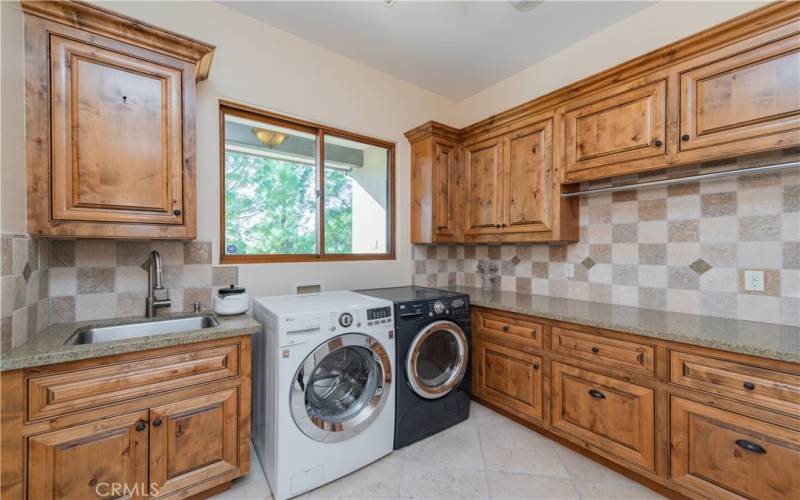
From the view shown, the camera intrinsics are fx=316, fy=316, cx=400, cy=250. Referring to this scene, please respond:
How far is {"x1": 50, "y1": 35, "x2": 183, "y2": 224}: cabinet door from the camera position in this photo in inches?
55.0

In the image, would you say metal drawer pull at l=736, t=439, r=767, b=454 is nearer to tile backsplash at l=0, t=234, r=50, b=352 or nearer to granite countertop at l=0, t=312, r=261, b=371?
granite countertop at l=0, t=312, r=261, b=371

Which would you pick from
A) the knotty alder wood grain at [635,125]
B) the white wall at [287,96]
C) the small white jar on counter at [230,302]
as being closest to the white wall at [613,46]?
the knotty alder wood grain at [635,125]

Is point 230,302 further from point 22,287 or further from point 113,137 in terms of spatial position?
point 113,137

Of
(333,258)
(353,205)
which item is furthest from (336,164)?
(333,258)

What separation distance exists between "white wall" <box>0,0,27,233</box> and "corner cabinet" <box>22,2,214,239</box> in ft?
0.09

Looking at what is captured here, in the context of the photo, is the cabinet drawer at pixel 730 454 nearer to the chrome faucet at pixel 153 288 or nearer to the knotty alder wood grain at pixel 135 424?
the knotty alder wood grain at pixel 135 424

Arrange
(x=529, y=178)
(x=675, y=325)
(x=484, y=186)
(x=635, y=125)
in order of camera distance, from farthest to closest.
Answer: (x=484, y=186), (x=529, y=178), (x=635, y=125), (x=675, y=325)

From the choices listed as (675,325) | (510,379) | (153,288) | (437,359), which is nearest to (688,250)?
(675,325)

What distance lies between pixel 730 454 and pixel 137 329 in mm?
2878

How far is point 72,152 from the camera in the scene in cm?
142

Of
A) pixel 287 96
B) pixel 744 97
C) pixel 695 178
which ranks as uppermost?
pixel 287 96

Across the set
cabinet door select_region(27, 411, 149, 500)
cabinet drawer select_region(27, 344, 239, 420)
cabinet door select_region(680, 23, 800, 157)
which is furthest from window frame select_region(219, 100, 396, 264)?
cabinet door select_region(680, 23, 800, 157)

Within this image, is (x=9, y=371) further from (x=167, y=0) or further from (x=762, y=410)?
(x=762, y=410)

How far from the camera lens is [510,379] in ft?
7.36
